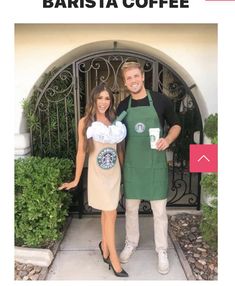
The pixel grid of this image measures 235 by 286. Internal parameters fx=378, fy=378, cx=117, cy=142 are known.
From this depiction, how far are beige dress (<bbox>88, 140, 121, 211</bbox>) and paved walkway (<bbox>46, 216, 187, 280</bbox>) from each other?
0.73m

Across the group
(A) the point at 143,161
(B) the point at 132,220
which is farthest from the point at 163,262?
(A) the point at 143,161

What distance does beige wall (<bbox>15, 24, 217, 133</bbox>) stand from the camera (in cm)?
414

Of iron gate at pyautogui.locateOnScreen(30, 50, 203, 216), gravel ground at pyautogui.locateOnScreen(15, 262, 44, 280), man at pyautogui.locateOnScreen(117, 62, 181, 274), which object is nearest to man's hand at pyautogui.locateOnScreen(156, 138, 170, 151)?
man at pyautogui.locateOnScreen(117, 62, 181, 274)

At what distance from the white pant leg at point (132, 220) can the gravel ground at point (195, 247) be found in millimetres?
599

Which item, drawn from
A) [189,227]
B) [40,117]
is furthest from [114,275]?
[40,117]

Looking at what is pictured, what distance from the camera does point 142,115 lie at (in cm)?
340

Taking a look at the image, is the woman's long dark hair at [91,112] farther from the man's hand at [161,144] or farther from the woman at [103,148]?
the man's hand at [161,144]

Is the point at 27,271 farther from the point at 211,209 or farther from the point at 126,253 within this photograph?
the point at 211,209

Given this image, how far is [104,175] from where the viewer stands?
3258 mm

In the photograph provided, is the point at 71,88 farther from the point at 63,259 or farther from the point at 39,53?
the point at 63,259

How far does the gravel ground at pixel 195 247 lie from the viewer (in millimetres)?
3592

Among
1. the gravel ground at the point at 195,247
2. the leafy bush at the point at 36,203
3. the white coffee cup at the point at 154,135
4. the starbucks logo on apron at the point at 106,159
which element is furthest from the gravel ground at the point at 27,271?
the white coffee cup at the point at 154,135

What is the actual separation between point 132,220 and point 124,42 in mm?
2013
